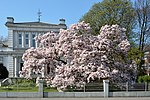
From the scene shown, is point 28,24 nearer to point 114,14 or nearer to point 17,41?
point 17,41

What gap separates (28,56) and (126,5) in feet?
61.7

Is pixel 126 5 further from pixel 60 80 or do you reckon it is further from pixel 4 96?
pixel 4 96

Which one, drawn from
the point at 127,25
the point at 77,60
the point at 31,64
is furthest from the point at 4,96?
the point at 127,25

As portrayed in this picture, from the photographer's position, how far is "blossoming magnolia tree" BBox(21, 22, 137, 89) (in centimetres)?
2512

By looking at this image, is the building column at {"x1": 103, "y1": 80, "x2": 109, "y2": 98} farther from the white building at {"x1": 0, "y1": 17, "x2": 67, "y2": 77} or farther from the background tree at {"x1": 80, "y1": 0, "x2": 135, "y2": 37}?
Result: the white building at {"x1": 0, "y1": 17, "x2": 67, "y2": 77}

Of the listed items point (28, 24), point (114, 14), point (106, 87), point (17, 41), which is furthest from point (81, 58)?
point (28, 24)

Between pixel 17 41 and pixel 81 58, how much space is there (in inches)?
947

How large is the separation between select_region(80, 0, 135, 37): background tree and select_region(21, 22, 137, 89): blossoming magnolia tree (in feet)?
41.2

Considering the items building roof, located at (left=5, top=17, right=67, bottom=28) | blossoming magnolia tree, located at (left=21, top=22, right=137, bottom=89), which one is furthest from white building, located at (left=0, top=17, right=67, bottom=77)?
blossoming magnolia tree, located at (left=21, top=22, right=137, bottom=89)

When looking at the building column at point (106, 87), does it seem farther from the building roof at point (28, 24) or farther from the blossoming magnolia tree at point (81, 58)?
the building roof at point (28, 24)

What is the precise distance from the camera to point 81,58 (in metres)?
25.6

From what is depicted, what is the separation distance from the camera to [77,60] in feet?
84.8

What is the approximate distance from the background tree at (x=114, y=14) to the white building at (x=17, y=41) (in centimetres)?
902

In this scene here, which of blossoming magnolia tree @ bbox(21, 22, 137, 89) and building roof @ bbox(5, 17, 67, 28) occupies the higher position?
building roof @ bbox(5, 17, 67, 28)
